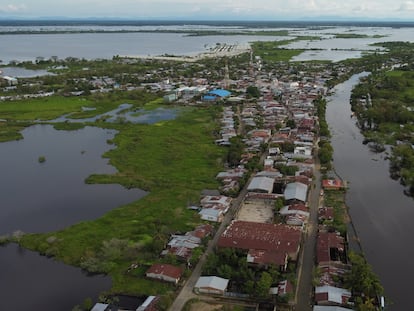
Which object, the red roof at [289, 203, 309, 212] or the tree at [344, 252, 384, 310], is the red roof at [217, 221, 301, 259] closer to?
the red roof at [289, 203, 309, 212]

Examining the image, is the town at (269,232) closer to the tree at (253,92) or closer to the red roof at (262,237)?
the red roof at (262,237)

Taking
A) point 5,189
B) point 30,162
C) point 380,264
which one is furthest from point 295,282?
point 30,162

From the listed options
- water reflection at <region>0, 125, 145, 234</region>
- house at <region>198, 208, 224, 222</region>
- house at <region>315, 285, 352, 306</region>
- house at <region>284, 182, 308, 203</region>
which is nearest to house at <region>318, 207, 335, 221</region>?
house at <region>284, 182, 308, 203</region>

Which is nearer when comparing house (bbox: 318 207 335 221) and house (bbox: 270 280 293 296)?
house (bbox: 270 280 293 296)

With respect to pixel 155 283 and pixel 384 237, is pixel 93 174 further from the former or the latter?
pixel 384 237

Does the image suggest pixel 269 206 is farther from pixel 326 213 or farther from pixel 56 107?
pixel 56 107

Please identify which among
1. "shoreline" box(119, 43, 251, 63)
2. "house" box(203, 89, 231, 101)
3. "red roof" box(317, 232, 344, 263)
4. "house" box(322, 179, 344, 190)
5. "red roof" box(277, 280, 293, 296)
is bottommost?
"red roof" box(277, 280, 293, 296)

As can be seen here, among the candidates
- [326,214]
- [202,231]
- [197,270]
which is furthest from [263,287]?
[326,214]
